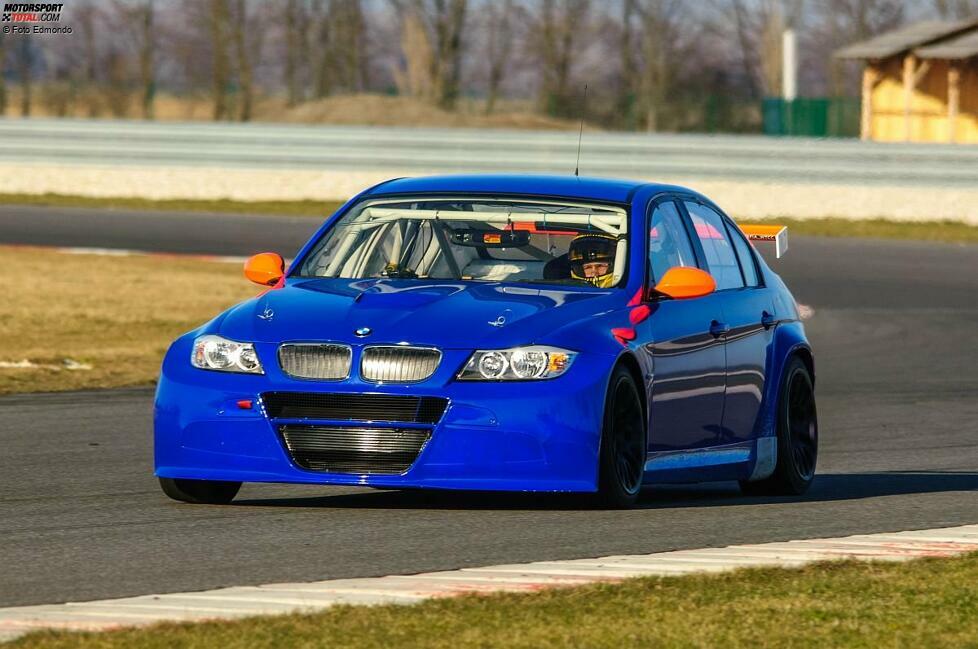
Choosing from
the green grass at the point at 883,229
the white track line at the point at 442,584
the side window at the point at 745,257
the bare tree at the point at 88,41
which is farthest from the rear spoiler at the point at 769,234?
the bare tree at the point at 88,41

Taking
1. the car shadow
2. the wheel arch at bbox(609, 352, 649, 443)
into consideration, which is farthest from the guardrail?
the wheel arch at bbox(609, 352, 649, 443)

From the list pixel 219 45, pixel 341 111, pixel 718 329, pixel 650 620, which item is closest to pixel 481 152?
pixel 341 111

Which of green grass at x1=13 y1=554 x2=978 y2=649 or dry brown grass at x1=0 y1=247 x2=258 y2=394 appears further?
dry brown grass at x1=0 y1=247 x2=258 y2=394

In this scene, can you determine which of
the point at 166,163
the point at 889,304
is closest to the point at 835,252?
the point at 889,304

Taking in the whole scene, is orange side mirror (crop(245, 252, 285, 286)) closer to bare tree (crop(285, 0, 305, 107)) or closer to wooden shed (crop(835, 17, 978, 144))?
wooden shed (crop(835, 17, 978, 144))

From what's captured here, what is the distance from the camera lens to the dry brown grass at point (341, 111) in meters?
48.2

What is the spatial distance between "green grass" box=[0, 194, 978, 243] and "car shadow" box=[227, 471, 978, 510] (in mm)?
16692

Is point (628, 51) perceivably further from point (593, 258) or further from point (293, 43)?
point (593, 258)

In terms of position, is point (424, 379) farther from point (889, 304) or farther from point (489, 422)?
point (889, 304)

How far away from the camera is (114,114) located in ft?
151

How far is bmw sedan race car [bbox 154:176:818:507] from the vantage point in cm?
790

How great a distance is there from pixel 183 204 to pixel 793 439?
22616 millimetres

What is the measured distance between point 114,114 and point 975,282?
89.3 feet

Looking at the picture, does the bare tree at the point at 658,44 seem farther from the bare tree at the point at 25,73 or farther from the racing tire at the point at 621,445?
the racing tire at the point at 621,445
